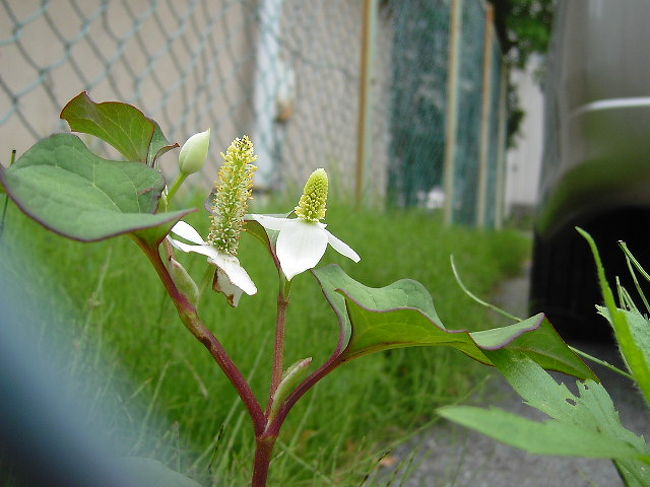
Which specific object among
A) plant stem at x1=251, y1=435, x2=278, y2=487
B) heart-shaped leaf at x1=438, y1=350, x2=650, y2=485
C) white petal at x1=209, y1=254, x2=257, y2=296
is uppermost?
white petal at x1=209, y1=254, x2=257, y2=296

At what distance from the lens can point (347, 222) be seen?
208cm

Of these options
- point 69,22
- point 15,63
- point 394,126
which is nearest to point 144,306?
point 15,63

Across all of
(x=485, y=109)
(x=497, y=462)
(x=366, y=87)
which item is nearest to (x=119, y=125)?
(x=497, y=462)

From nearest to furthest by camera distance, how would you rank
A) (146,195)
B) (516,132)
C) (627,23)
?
(146,195) → (627,23) → (516,132)

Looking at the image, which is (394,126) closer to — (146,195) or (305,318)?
(305,318)

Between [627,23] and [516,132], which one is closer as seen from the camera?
[627,23]

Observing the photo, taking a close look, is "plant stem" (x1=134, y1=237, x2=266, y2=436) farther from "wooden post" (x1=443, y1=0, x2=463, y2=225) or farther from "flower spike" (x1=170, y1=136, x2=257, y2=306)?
"wooden post" (x1=443, y1=0, x2=463, y2=225)

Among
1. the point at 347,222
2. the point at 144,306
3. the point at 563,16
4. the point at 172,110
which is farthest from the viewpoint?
the point at 172,110

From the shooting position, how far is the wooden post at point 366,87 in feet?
10.0

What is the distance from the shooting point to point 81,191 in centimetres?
34

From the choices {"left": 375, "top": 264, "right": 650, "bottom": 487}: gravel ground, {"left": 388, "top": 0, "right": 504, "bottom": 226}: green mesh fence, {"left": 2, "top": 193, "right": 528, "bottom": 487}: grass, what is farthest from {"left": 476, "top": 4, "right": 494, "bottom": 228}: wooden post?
{"left": 375, "top": 264, "right": 650, "bottom": 487}: gravel ground

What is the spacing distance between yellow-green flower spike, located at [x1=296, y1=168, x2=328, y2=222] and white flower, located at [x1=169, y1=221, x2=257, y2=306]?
48 millimetres

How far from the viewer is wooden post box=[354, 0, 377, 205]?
3.05 meters

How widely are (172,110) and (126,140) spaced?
266 centimetres
